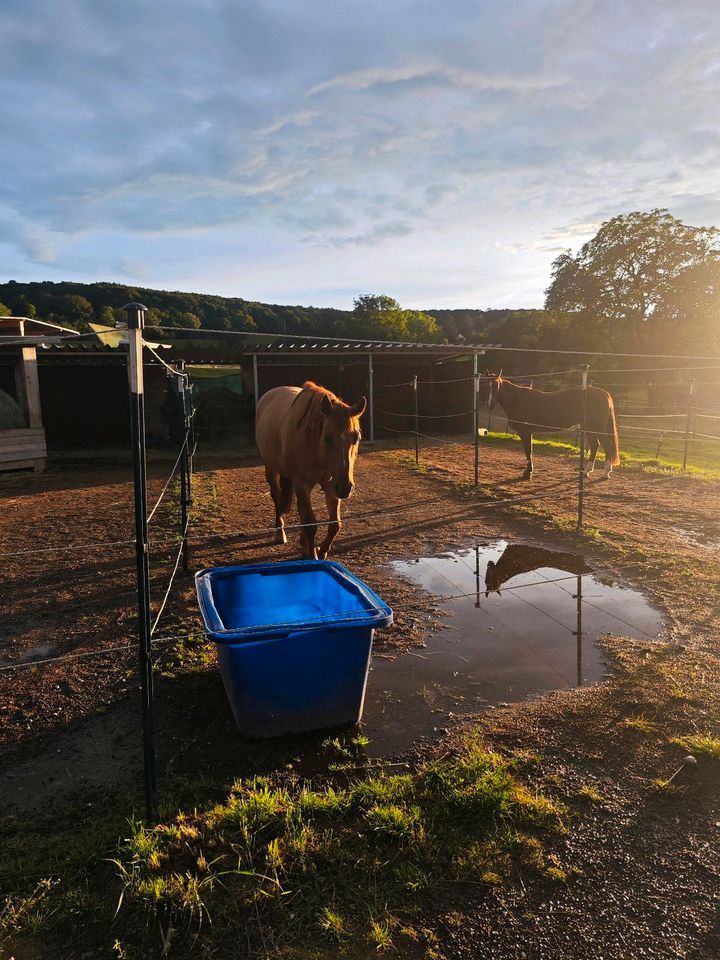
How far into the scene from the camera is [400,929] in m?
1.69

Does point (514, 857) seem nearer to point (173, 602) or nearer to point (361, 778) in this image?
point (361, 778)

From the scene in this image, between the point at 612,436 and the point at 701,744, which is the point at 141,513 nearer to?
the point at 701,744

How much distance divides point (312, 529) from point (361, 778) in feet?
9.43

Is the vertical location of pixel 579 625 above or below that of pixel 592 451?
below

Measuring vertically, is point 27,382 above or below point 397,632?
above

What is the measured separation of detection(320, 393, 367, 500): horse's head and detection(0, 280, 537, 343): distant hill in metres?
20.4

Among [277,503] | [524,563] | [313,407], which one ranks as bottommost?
[524,563]

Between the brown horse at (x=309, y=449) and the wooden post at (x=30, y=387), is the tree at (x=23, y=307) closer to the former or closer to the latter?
the wooden post at (x=30, y=387)

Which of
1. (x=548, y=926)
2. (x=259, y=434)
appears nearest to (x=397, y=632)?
(x=548, y=926)

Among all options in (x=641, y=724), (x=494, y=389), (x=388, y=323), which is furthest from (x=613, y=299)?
(x=641, y=724)

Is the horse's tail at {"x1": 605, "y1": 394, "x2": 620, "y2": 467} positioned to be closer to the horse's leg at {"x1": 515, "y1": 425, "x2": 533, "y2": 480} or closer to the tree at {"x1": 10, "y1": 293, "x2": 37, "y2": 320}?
the horse's leg at {"x1": 515, "y1": 425, "x2": 533, "y2": 480}

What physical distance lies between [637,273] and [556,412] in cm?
2878

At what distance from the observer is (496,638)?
386 centimetres

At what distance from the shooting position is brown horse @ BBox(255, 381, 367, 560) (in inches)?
171
